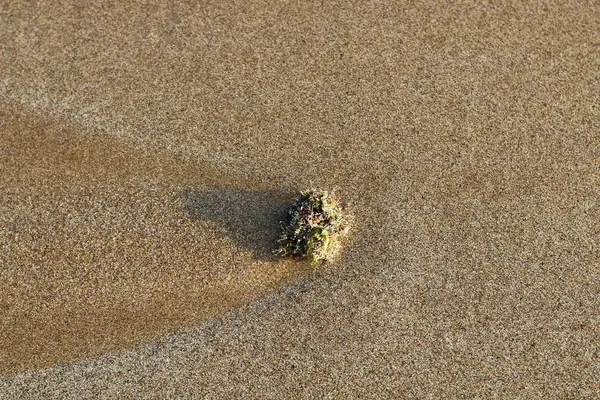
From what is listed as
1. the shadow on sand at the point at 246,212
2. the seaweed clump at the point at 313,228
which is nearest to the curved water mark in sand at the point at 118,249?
the shadow on sand at the point at 246,212

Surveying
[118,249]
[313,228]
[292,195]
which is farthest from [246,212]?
[118,249]

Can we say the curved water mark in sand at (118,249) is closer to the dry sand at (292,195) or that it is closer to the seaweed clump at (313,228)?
the dry sand at (292,195)

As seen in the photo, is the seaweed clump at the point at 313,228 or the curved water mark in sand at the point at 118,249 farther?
the seaweed clump at the point at 313,228

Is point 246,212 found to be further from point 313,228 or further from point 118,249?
point 118,249

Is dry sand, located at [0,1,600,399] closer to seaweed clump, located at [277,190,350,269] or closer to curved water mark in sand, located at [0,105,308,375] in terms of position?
curved water mark in sand, located at [0,105,308,375]

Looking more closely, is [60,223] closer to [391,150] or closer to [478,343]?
[391,150]

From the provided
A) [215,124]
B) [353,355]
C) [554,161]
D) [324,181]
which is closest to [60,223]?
[215,124]
